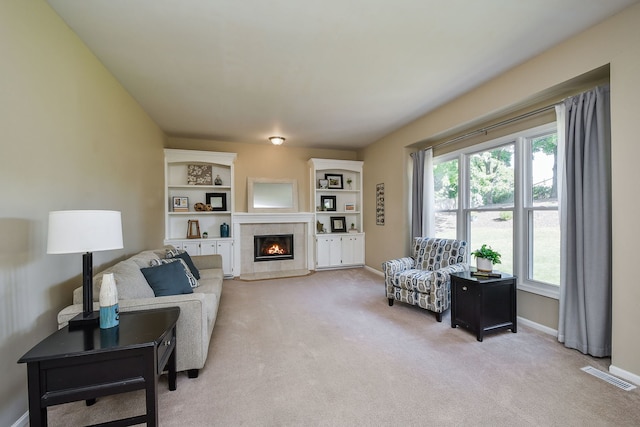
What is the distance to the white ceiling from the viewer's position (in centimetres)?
205

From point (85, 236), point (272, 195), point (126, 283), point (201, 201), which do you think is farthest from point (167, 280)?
point (272, 195)

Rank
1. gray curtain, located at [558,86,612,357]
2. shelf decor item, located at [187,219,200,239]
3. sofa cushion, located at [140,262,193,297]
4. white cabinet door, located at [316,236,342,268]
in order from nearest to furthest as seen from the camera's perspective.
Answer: gray curtain, located at [558,86,612,357] → sofa cushion, located at [140,262,193,297] → shelf decor item, located at [187,219,200,239] → white cabinet door, located at [316,236,342,268]

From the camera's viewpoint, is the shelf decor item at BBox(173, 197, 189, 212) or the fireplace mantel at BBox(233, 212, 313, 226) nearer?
the shelf decor item at BBox(173, 197, 189, 212)

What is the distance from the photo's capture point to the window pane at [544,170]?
9.55 ft

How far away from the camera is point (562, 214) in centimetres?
261

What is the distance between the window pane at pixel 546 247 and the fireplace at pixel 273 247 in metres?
4.26

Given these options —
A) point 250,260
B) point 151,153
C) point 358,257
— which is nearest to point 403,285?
point 358,257

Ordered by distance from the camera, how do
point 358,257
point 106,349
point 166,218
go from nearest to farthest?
point 106,349 < point 166,218 < point 358,257

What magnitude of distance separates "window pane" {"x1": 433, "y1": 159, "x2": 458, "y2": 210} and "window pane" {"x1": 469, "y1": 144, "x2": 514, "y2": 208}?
Result: 287 millimetres

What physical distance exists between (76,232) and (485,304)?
133 inches

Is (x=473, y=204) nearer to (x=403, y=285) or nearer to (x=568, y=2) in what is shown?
(x=403, y=285)

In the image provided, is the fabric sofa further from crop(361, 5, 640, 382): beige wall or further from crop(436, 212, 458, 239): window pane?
crop(436, 212, 458, 239): window pane

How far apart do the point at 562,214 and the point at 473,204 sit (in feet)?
4.18

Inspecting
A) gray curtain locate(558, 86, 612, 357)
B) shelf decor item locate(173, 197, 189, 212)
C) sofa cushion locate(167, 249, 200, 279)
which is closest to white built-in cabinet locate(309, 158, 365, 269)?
shelf decor item locate(173, 197, 189, 212)
